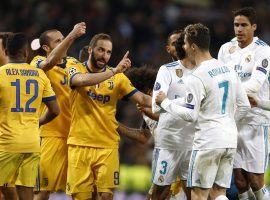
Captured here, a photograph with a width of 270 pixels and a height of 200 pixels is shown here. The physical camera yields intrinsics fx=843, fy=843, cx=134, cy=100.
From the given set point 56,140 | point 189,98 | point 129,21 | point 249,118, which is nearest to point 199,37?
point 189,98

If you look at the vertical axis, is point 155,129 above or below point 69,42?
below

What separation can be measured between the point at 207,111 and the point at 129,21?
41.0 feet

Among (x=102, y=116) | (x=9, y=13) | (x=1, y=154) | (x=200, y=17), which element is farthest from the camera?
(x=200, y=17)

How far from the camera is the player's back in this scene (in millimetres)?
9281

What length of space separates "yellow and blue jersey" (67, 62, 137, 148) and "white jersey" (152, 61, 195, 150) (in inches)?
21.3

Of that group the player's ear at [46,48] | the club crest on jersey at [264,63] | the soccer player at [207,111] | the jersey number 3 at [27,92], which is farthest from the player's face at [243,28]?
the jersey number 3 at [27,92]

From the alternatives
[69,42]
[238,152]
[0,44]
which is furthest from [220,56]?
[0,44]

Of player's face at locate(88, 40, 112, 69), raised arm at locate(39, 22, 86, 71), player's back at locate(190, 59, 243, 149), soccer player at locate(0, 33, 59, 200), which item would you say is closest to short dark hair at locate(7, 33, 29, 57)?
soccer player at locate(0, 33, 59, 200)

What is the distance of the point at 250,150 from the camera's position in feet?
35.2

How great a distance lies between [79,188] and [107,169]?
41cm

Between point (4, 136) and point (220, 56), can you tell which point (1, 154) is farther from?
point (220, 56)

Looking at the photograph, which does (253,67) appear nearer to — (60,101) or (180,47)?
(180,47)

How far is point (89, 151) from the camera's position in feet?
34.2

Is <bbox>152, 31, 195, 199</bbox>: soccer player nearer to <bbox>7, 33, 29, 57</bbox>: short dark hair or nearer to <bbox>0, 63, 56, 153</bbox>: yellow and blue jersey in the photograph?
<bbox>0, 63, 56, 153</bbox>: yellow and blue jersey
